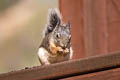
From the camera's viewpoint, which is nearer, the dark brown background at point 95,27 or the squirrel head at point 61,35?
the squirrel head at point 61,35

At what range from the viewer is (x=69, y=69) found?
1.37m

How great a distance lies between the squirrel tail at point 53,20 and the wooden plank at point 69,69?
263 millimetres

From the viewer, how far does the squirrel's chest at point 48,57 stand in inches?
61.6

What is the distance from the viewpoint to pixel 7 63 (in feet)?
8.20

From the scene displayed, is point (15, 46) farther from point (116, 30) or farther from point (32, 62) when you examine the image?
point (116, 30)

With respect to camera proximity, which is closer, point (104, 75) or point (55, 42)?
point (104, 75)

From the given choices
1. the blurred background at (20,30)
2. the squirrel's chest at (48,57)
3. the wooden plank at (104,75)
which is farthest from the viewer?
the blurred background at (20,30)

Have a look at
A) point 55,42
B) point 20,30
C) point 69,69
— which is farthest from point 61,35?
point 20,30

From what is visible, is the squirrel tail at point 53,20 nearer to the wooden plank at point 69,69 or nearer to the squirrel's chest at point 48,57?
the squirrel's chest at point 48,57

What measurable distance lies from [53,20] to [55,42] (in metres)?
0.11

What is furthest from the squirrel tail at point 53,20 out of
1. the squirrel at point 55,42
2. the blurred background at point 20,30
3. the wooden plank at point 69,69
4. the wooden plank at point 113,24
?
the blurred background at point 20,30

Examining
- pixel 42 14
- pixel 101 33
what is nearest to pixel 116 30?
pixel 101 33

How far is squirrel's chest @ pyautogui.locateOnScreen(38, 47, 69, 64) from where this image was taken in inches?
61.6

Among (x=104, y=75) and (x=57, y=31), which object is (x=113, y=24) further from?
(x=104, y=75)
